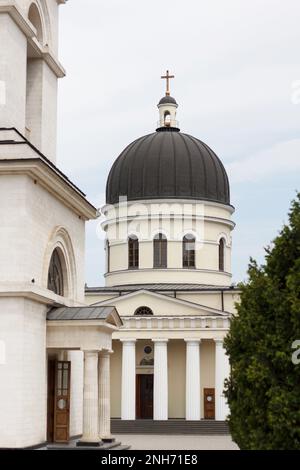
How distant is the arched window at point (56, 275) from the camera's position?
78.0 ft

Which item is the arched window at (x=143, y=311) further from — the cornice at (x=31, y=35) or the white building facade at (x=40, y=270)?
the cornice at (x=31, y=35)

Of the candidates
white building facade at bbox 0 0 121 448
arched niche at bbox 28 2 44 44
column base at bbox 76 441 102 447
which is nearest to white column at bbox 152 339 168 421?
white building facade at bbox 0 0 121 448

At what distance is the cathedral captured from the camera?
2047 centimetres

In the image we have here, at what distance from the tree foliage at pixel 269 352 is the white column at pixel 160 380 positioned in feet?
76.7

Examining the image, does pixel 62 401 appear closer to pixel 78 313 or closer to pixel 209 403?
pixel 78 313

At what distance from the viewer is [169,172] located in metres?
43.8

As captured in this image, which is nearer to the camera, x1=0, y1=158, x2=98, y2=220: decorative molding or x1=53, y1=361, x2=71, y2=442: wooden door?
x1=0, y1=158, x2=98, y2=220: decorative molding

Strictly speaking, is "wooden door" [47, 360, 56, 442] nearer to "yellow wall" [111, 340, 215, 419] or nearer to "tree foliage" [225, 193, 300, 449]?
"tree foliage" [225, 193, 300, 449]

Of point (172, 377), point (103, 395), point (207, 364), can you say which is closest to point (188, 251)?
point (207, 364)

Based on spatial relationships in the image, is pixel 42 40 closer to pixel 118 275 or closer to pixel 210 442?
pixel 210 442

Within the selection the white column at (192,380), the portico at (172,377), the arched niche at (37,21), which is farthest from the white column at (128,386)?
the arched niche at (37,21)

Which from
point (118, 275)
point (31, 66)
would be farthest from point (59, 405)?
point (118, 275)

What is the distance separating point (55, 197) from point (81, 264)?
359cm

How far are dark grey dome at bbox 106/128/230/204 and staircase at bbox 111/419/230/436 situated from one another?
37.8 ft
